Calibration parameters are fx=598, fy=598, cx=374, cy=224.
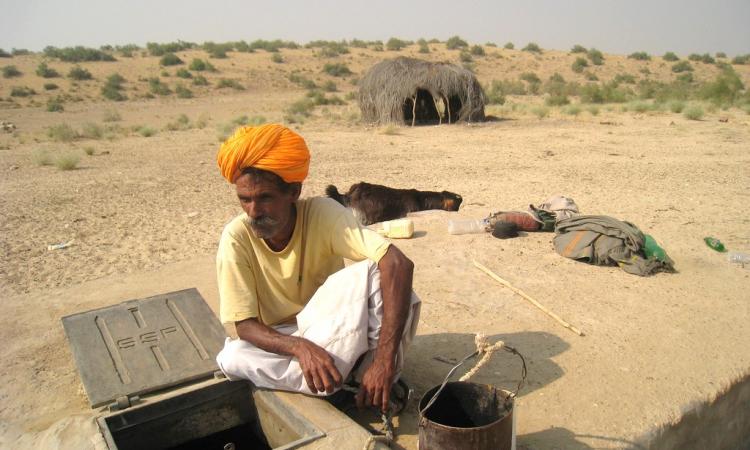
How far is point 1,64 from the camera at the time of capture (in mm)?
36062

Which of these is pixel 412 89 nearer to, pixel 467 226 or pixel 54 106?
pixel 467 226

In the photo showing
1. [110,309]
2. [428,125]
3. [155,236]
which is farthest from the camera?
[428,125]

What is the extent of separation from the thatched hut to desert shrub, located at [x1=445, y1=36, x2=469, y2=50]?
35.5 metres

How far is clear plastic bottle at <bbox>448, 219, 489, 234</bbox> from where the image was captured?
20.4 feet

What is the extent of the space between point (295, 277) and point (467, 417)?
1030 mm

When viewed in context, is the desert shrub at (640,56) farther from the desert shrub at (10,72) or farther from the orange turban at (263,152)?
the orange turban at (263,152)

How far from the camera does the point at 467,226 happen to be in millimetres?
6246

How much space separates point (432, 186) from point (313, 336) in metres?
6.58

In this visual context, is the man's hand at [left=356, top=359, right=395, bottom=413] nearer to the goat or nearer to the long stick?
the long stick

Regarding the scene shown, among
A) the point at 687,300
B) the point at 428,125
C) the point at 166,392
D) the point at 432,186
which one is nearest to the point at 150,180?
the point at 432,186

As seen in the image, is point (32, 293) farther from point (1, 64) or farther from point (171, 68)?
point (1, 64)

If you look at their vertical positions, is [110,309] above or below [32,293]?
above

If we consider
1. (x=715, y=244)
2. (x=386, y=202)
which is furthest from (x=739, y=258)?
(x=386, y=202)

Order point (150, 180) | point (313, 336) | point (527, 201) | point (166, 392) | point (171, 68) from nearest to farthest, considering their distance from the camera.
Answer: point (313, 336), point (166, 392), point (527, 201), point (150, 180), point (171, 68)
